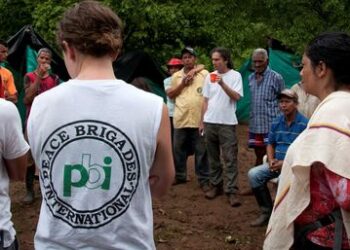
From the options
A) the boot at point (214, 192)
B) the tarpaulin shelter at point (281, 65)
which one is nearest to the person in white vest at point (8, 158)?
the boot at point (214, 192)

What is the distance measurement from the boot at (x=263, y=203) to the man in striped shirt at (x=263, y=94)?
2.81 ft

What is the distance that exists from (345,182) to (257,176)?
390cm

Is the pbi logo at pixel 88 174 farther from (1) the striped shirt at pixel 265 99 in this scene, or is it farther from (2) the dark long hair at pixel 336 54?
(1) the striped shirt at pixel 265 99

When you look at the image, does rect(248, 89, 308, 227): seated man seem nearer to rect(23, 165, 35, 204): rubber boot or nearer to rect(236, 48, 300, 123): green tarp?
rect(23, 165, 35, 204): rubber boot

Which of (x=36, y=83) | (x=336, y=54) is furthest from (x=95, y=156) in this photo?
(x=36, y=83)

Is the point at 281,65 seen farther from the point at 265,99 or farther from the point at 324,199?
the point at 324,199

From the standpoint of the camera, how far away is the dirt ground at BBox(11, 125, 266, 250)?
5.69 meters

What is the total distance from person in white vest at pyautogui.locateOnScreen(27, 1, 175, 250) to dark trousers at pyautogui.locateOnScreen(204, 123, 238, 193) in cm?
493

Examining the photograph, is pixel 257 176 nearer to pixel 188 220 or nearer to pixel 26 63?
pixel 188 220

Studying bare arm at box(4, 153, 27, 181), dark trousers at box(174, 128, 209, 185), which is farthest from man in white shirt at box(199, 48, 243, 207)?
bare arm at box(4, 153, 27, 181)

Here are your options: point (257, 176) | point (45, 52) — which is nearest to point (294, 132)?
point (257, 176)

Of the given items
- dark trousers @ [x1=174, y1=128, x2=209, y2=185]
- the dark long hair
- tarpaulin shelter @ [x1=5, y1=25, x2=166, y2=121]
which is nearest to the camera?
the dark long hair

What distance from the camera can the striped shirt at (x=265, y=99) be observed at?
6.77 meters

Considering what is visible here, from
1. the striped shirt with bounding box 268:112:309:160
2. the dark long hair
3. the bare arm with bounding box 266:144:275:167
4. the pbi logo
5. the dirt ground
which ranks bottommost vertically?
the dirt ground
